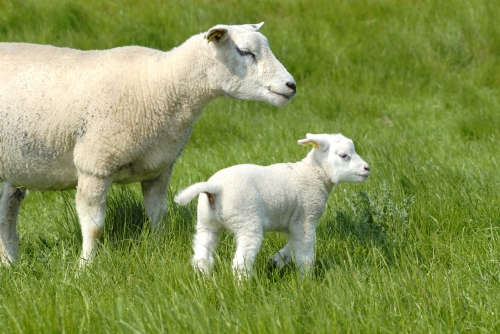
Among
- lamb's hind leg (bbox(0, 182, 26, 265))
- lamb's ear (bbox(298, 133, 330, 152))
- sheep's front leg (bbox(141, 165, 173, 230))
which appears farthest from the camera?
lamb's hind leg (bbox(0, 182, 26, 265))

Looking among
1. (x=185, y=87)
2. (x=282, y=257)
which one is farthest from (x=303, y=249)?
(x=185, y=87)

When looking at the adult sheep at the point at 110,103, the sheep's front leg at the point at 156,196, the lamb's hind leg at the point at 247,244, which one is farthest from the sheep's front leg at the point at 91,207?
the lamb's hind leg at the point at 247,244

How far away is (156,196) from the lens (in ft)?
15.9

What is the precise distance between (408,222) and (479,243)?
501mm

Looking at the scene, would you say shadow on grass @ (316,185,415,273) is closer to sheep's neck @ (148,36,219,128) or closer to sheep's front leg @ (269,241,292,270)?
sheep's front leg @ (269,241,292,270)

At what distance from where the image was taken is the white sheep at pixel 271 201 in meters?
3.91

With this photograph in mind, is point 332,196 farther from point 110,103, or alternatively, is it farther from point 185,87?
point 110,103

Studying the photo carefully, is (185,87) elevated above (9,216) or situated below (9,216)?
above

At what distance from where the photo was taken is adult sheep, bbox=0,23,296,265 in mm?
4395

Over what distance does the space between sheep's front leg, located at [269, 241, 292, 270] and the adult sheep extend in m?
0.78

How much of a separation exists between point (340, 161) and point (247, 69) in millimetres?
701

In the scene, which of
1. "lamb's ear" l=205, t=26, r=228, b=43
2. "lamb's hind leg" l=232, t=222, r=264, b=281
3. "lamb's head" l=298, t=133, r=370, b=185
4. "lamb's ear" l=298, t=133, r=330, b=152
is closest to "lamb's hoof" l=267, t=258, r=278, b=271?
"lamb's hind leg" l=232, t=222, r=264, b=281

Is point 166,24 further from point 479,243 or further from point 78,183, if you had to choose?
point 479,243

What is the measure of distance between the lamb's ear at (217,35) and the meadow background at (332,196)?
111cm
